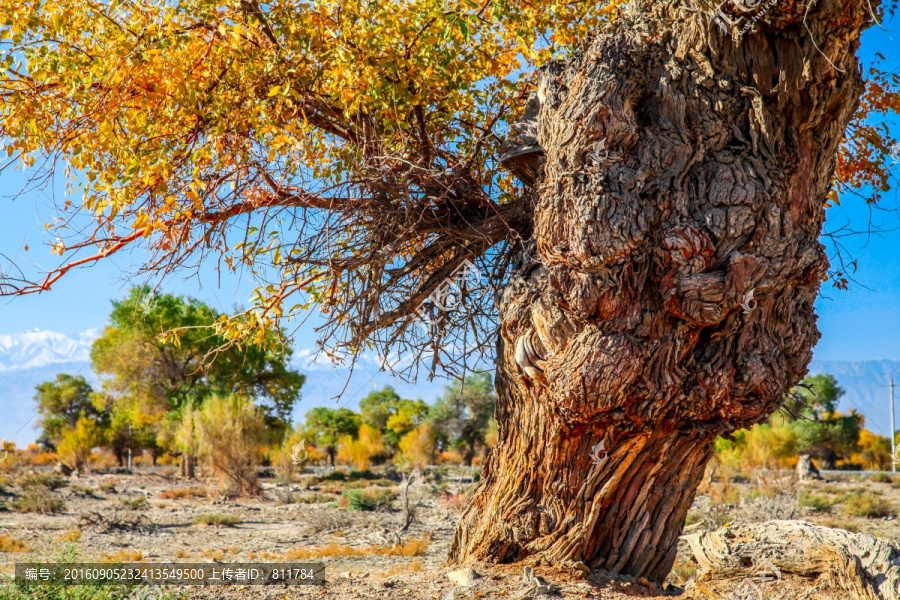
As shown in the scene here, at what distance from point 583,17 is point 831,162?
2.70 metres

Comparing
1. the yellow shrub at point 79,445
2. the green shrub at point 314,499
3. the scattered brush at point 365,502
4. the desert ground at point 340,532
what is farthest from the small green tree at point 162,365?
the scattered brush at point 365,502

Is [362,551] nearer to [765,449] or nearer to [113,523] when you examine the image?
[113,523]

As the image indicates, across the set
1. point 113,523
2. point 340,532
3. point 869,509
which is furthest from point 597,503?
point 869,509

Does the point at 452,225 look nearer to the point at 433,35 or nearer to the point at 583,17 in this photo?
the point at 433,35

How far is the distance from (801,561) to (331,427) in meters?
35.6

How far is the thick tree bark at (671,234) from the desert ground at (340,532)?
2.28ft

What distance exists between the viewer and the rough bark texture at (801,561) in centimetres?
376

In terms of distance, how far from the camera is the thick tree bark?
13.1 ft

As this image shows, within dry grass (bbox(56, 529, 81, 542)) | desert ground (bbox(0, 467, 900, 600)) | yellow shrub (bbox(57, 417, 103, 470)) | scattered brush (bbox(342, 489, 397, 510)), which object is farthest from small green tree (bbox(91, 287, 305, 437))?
dry grass (bbox(56, 529, 81, 542))

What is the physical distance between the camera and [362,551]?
30.0 ft

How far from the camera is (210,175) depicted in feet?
17.1

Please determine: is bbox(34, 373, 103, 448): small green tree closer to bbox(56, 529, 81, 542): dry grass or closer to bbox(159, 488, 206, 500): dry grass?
bbox(159, 488, 206, 500): dry grass

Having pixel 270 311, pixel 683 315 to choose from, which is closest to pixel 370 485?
pixel 270 311

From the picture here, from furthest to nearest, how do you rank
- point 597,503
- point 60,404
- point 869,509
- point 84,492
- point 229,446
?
1. point 60,404
2. point 229,446
3. point 84,492
4. point 869,509
5. point 597,503
